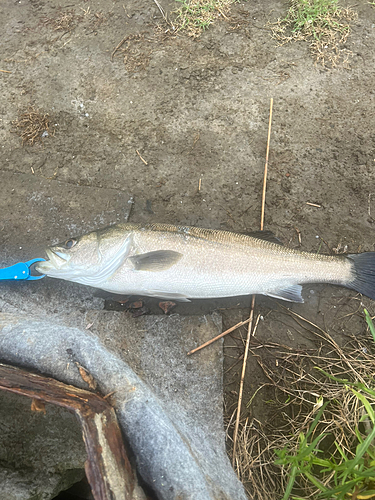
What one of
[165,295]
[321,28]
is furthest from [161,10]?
[165,295]

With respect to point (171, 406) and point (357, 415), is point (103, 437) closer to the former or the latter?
point (171, 406)

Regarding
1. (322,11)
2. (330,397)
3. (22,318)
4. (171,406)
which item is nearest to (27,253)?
(22,318)

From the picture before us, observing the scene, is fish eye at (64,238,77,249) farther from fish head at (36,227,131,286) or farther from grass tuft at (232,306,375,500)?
grass tuft at (232,306,375,500)

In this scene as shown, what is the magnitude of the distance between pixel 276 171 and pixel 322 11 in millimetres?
2114

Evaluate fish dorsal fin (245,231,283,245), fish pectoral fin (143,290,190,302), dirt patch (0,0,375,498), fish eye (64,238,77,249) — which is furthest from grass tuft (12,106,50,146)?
fish dorsal fin (245,231,283,245)

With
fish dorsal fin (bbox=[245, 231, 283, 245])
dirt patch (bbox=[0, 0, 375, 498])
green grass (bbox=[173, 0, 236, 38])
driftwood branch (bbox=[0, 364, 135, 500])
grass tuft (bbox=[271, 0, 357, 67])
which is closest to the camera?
driftwood branch (bbox=[0, 364, 135, 500])

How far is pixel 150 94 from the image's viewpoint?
370cm

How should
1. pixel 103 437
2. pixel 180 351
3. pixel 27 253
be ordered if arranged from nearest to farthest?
pixel 103 437, pixel 180 351, pixel 27 253

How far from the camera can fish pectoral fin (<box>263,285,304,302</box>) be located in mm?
2832

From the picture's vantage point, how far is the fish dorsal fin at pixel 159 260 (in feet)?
8.82

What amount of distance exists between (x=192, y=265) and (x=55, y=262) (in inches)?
47.2

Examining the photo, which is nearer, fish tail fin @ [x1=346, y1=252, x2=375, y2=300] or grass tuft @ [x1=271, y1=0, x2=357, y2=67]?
Result: fish tail fin @ [x1=346, y1=252, x2=375, y2=300]

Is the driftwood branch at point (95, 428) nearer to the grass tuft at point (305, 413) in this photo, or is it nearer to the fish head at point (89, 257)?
the fish head at point (89, 257)

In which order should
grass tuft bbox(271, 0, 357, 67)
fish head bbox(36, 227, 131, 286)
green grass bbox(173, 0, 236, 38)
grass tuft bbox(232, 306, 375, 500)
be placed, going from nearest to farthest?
grass tuft bbox(232, 306, 375, 500) → fish head bbox(36, 227, 131, 286) → grass tuft bbox(271, 0, 357, 67) → green grass bbox(173, 0, 236, 38)
